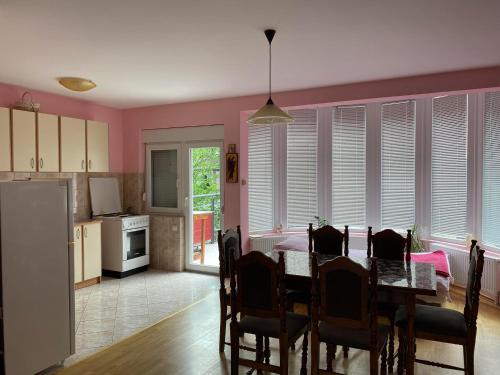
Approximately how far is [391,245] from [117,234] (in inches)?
149

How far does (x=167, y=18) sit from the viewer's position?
8.58ft

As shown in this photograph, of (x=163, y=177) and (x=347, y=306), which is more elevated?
(x=163, y=177)

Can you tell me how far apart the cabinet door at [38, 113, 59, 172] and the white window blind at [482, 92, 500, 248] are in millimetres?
5380

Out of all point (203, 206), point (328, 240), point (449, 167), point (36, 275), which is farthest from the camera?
point (203, 206)

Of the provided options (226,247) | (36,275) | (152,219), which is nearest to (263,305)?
(226,247)

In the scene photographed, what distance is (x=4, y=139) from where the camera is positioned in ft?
13.9

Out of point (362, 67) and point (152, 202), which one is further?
point (152, 202)

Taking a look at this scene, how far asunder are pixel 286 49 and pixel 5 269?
2.72 metres

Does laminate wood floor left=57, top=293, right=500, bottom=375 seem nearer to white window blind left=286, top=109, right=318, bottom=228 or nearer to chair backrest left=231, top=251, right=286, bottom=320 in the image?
chair backrest left=231, top=251, right=286, bottom=320

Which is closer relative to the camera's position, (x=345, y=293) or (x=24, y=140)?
(x=345, y=293)

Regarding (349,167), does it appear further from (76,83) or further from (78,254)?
(78,254)

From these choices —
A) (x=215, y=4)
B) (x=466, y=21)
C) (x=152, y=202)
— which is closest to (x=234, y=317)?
(x=215, y=4)

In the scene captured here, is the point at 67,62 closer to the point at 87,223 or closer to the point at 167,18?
the point at 167,18

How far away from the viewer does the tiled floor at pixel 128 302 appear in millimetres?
3574
